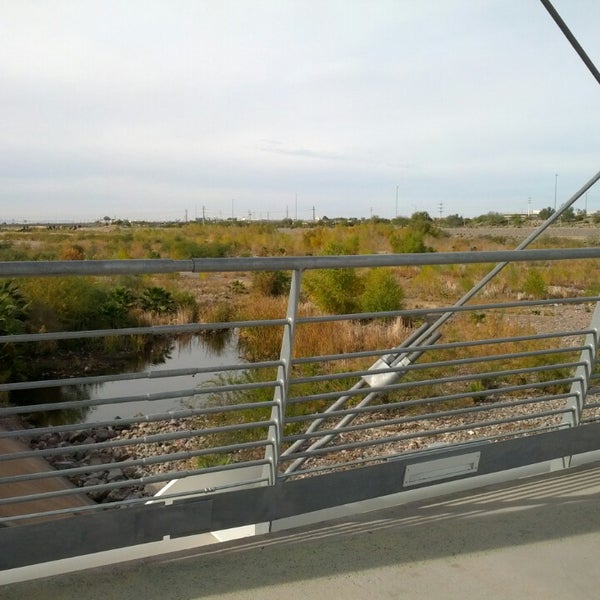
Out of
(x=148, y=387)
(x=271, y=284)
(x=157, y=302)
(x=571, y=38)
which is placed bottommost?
(x=148, y=387)

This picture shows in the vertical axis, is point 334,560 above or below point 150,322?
above

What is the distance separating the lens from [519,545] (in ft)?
10.7

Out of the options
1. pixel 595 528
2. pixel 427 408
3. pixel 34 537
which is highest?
pixel 34 537

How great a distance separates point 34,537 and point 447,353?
13.9 metres

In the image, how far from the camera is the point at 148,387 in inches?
648

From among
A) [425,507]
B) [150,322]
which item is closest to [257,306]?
[150,322]

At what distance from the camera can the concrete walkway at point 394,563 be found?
Answer: 2.81 m

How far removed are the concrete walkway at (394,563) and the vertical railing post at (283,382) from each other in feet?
1.07

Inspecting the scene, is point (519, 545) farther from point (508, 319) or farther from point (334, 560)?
point (508, 319)

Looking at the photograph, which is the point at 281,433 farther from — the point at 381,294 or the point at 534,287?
the point at 534,287

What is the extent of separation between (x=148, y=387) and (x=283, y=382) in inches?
540

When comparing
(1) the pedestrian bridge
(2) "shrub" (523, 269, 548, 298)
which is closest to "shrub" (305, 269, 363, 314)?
(2) "shrub" (523, 269, 548, 298)

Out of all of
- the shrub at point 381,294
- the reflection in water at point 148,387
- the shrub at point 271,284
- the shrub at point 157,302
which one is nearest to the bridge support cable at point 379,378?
the reflection in water at point 148,387

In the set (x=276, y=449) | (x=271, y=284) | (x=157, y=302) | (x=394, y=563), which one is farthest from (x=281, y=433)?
(x=271, y=284)
